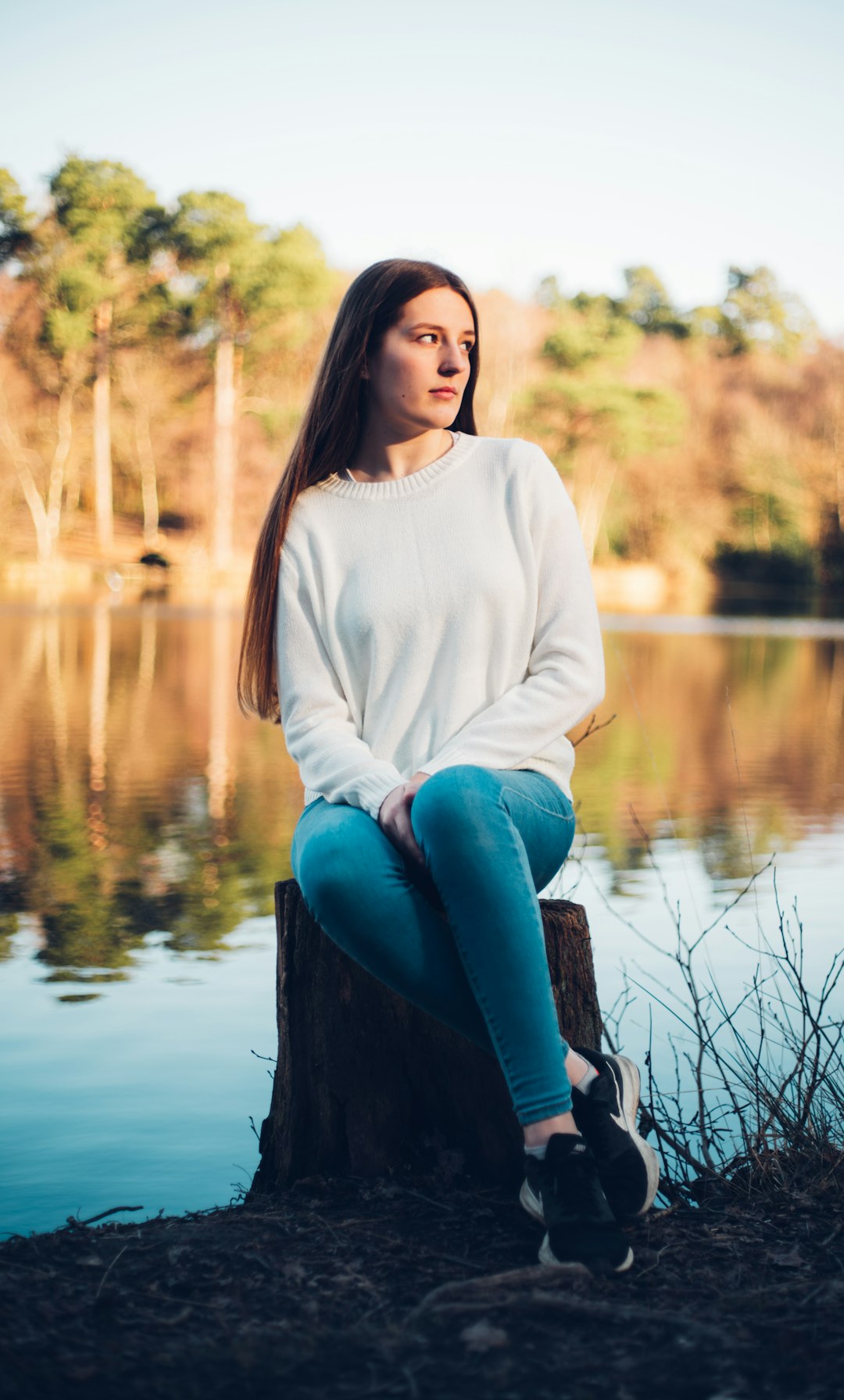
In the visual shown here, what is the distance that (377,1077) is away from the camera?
242 centimetres

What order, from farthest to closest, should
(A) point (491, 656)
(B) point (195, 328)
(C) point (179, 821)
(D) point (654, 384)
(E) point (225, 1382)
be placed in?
(D) point (654, 384) < (B) point (195, 328) < (C) point (179, 821) < (A) point (491, 656) < (E) point (225, 1382)

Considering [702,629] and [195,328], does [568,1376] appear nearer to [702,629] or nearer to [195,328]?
[702,629]

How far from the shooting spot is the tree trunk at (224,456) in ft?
135

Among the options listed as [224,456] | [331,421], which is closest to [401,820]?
[331,421]

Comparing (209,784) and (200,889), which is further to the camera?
(209,784)

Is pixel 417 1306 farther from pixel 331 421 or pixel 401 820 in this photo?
pixel 331 421

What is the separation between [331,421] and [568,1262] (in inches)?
60.5

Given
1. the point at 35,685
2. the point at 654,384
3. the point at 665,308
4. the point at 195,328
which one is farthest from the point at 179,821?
the point at 665,308

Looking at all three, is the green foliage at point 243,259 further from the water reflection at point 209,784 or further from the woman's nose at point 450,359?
the woman's nose at point 450,359

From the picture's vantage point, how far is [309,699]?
2549 millimetres

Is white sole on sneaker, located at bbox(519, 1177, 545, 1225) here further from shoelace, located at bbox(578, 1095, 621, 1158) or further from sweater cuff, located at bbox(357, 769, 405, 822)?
sweater cuff, located at bbox(357, 769, 405, 822)

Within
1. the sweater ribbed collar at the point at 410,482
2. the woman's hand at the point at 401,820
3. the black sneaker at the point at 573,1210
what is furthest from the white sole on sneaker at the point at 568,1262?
the sweater ribbed collar at the point at 410,482

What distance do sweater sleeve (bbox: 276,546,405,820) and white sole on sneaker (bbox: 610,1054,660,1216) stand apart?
1.90ft

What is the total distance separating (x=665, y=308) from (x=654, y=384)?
63.3 ft
